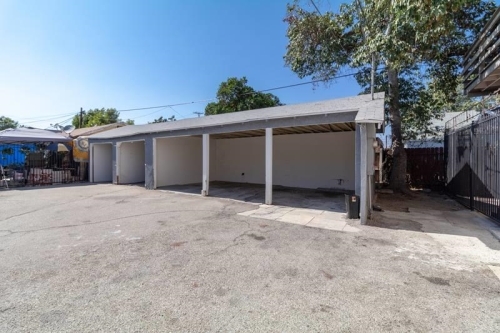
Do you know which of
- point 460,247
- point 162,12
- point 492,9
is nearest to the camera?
point 460,247

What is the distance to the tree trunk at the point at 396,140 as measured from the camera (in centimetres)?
1073

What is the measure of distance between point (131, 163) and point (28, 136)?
17.5 ft

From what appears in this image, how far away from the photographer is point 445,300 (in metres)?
2.76

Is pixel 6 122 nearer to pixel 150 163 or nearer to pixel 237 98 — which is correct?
pixel 237 98

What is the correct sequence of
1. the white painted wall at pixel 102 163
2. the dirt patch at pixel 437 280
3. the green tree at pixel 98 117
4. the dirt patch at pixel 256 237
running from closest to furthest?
the dirt patch at pixel 437 280
the dirt patch at pixel 256 237
the white painted wall at pixel 102 163
the green tree at pixel 98 117

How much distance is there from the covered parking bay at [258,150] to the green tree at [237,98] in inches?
351

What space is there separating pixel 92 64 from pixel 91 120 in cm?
2229

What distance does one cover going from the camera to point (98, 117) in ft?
105

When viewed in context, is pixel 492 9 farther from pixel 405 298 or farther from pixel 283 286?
pixel 283 286

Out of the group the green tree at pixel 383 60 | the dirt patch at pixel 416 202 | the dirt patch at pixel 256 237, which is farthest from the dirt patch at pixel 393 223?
the green tree at pixel 383 60

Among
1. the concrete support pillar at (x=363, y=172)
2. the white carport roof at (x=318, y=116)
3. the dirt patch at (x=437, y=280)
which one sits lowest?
the dirt patch at (x=437, y=280)

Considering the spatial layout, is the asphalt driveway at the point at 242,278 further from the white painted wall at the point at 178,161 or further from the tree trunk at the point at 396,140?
the white painted wall at the point at 178,161

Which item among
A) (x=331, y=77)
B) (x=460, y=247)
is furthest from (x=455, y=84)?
(x=460, y=247)

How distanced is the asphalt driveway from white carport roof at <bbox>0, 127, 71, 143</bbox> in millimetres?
10086
